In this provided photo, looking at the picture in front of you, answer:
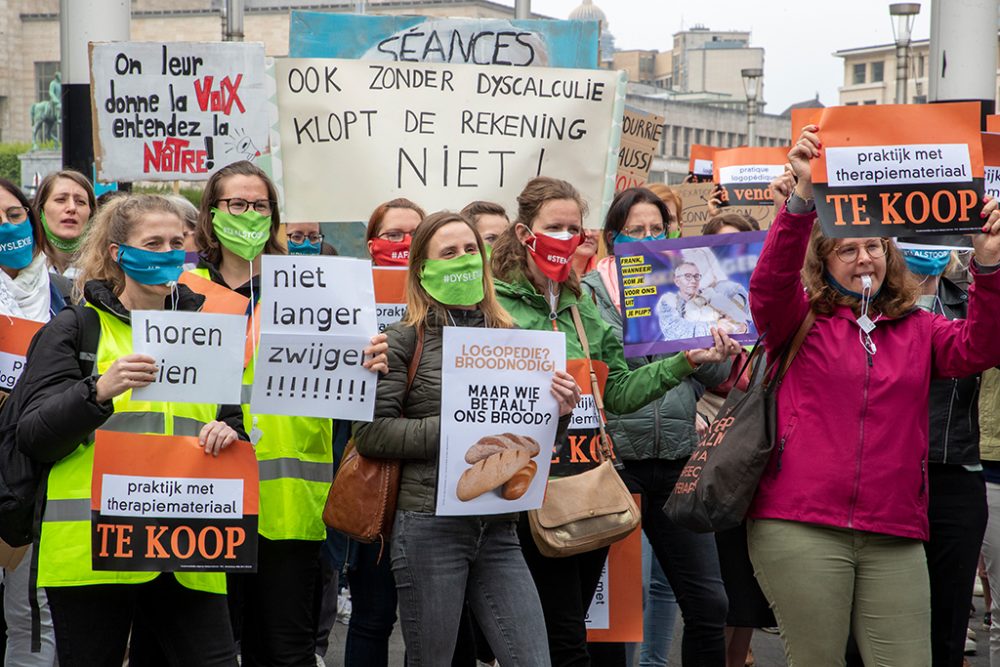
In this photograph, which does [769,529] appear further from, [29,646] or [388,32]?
[388,32]

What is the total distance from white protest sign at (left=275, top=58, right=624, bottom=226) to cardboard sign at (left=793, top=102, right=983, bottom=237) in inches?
85.3

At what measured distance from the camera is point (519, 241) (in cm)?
518

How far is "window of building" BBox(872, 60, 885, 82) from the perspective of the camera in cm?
11450

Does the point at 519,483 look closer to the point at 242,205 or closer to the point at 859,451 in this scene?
the point at 859,451

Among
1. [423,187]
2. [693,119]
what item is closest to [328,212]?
[423,187]

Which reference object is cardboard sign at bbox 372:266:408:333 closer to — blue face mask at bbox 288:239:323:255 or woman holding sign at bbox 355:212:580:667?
woman holding sign at bbox 355:212:580:667

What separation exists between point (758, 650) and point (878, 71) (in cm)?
11447

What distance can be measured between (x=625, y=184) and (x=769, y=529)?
5.50 m

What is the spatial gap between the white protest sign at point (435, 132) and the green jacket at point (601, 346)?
47.2 inches

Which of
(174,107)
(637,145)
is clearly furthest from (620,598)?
(637,145)

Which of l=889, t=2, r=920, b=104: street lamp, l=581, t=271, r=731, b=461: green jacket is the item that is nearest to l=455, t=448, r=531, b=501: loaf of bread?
l=581, t=271, r=731, b=461: green jacket

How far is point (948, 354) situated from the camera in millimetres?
4473

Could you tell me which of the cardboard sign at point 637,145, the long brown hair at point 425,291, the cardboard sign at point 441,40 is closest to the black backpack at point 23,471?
the long brown hair at point 425,291

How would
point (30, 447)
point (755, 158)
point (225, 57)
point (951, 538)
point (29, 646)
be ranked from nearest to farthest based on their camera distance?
point (30, 447) → point (951, 538) → point (29, 646) → point (225, 57) → point (755, 158)
